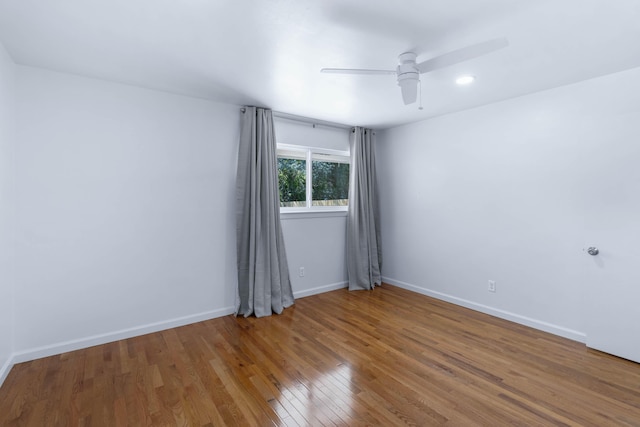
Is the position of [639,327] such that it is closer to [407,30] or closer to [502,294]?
[502,294]

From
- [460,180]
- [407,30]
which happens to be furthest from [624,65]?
[407,30]

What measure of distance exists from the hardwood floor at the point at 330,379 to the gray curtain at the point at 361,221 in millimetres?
1283

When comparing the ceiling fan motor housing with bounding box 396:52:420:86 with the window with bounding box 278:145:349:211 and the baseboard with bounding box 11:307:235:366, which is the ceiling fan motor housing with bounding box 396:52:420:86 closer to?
the window with bounding box 278:145:349:211

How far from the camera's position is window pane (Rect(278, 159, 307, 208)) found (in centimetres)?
394

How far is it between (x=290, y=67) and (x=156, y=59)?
100 centimetres

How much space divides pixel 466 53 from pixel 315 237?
2.85m

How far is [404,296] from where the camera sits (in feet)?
13.3

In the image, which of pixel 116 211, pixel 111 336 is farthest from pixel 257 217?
pixel 111 336

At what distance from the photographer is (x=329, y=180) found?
4414 millimetres

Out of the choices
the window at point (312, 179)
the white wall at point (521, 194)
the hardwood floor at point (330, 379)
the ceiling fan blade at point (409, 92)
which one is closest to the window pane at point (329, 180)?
the window at point (312, 179)

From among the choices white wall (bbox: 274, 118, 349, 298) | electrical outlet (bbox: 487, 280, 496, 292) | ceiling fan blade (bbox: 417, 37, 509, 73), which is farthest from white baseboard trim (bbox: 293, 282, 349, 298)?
ceiling fan blade (bbox: 417, 37, 509, 73)

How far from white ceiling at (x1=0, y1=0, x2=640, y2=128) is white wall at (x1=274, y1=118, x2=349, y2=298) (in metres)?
1.10

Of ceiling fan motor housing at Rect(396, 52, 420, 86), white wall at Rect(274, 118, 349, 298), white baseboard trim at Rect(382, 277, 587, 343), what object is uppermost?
ceiling fan motor housing at Rect(396, 52, 420, 86)

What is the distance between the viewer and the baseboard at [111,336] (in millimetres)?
2438
